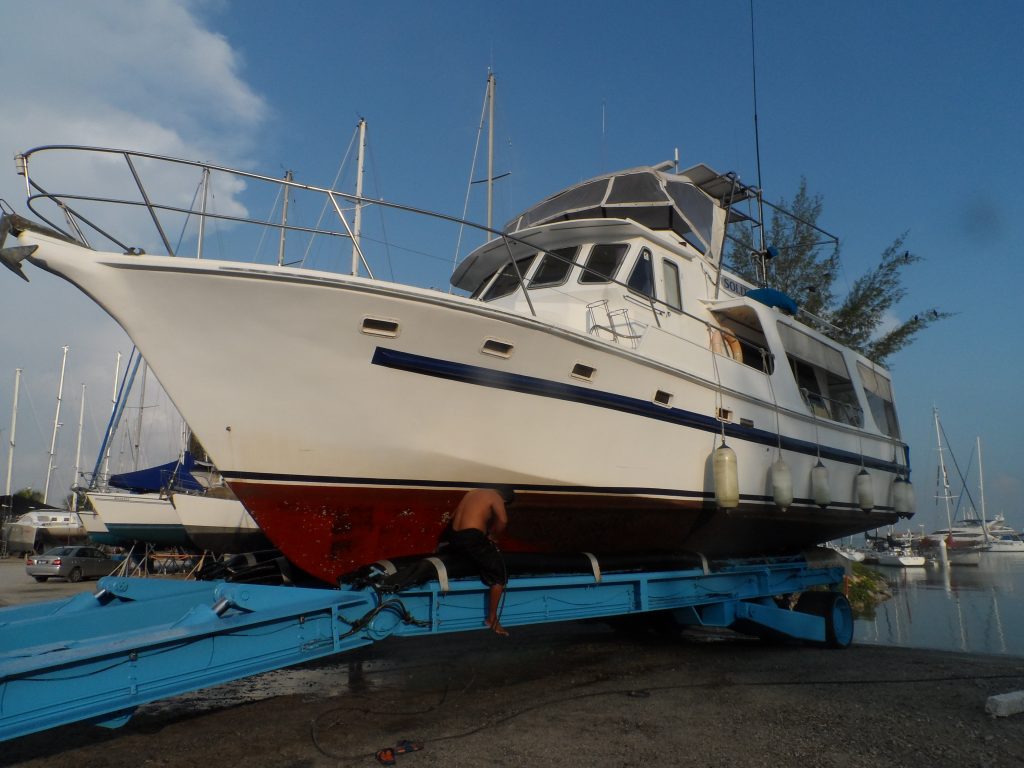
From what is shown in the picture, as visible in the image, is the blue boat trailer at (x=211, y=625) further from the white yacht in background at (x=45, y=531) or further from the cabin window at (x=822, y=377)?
the white yacht in background at (x=45, y=531)

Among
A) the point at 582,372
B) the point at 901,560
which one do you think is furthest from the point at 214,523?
the point at 901,560

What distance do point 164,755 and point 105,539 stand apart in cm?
1536

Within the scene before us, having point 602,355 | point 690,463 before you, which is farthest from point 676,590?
point 602,355

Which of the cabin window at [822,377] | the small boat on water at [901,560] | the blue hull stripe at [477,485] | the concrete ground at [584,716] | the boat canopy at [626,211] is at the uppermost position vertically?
the boat canopy at [626,211]

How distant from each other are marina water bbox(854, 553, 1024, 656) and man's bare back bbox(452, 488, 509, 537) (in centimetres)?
663

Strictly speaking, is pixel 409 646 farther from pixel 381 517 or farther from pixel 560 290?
pixel 560 290

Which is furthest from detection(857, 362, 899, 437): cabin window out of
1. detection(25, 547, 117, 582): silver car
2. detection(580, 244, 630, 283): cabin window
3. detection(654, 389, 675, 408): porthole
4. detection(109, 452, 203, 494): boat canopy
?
detection(25, 547, 117, 582): silver car

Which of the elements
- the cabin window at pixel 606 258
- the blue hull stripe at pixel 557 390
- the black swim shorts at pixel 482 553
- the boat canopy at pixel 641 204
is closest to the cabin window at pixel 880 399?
the blue hull stripe at pixel 557 390

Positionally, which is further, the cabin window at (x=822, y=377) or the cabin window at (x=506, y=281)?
the cabin window at (x=822, y=377)

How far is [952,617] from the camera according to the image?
1391 cm

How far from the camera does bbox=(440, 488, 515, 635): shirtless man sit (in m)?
4.32

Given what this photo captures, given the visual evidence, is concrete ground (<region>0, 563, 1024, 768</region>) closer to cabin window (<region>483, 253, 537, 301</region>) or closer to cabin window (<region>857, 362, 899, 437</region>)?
cabin window (<region>483, 253, 537, 301</region>)

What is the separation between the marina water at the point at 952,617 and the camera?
34.2 feet

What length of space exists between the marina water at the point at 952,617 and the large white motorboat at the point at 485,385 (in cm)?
459
